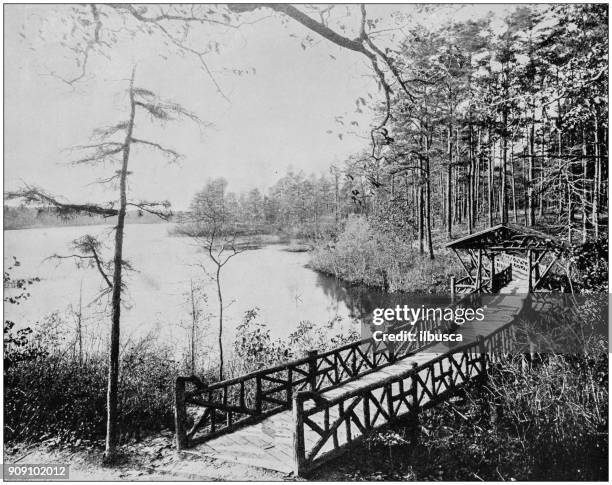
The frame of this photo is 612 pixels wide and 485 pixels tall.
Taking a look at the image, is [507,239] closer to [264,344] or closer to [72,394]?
[264,344]

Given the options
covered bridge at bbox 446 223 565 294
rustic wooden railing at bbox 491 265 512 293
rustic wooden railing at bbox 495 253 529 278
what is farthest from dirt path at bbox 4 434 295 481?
rustic wooden railing at bbox 495 253 529 278

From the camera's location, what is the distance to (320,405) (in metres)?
5.95

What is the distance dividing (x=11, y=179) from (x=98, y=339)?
20.4ft

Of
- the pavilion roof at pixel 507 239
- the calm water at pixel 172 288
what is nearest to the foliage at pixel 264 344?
the calm water at pixel 172 288

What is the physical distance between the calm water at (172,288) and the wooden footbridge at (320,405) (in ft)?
6.68

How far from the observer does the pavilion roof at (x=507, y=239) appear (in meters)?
10.8

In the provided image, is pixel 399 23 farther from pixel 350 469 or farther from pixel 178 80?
pixel 350 469

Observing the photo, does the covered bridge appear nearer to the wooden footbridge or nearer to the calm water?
the wooden footbridge

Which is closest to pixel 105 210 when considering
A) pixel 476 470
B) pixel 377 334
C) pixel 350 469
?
pixel 377 334

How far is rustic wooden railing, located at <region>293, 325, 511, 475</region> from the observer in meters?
5.90

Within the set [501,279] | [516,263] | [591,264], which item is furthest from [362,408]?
[516,263]

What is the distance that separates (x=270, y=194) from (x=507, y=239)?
6.75 meters

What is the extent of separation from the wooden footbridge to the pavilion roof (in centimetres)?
206

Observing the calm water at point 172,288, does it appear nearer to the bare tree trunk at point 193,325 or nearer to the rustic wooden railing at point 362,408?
the bare tree trunk at point 193,325
